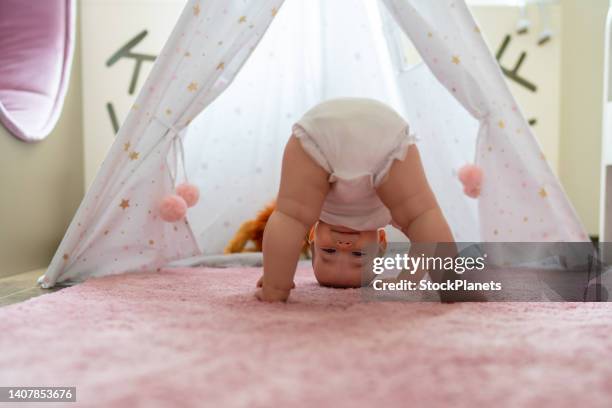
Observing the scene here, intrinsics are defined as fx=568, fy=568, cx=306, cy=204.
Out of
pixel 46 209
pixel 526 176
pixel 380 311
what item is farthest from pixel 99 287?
pixel 526 176

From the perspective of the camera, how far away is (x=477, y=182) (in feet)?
5.50

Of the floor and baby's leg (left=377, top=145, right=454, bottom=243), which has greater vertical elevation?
baby's leg (left=377, top=145, right=454, bottom=243)

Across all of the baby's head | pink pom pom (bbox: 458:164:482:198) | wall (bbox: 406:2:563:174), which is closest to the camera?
the baby's head

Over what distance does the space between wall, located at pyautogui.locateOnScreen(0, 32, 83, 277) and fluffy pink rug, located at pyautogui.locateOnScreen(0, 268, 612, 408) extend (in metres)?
0.75

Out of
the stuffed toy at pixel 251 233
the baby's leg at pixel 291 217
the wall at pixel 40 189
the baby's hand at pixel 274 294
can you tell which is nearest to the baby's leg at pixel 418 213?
the baby's leg at pixel 291 217

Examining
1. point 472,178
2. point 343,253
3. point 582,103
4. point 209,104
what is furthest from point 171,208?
point 582,103

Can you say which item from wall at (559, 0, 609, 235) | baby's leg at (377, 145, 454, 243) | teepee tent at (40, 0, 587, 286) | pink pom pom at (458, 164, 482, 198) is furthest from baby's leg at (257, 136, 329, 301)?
wall at (559, 0, 609, 235)

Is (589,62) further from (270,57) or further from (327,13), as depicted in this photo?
(270,57)

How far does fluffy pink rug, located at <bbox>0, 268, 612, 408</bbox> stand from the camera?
634 mm

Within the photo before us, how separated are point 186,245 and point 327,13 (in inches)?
45.7

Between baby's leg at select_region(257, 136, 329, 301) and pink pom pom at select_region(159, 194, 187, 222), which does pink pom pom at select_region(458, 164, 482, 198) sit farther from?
pink pom pom at select_region(159, 194, 187, 222)

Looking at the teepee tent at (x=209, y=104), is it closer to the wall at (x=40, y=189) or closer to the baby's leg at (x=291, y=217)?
the wall at (x=40, y=189)

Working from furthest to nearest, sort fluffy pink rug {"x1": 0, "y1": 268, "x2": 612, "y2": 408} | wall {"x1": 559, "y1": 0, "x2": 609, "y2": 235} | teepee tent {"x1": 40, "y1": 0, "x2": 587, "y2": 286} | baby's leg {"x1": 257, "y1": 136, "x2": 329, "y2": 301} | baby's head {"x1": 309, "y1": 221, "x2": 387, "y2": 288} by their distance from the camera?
wall {"x1": 559, "y1": 0, "x2": 609, "y2": 235} → teepee tent {"x1": 40, "y1": 0, "x2": 587, "y2": 286} → baby's head {"x1": 309, "y1": 221, "x2": 387, "y2": 288} → baby's leg {"x1": 257, "y1": 136, "x2": 329, "y2": 301} → fluffy pink rug {"x1": 0, "y1": 268, "x2": 612, "y2": 408}

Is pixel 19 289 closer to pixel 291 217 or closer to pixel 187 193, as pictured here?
pixel 187 193
